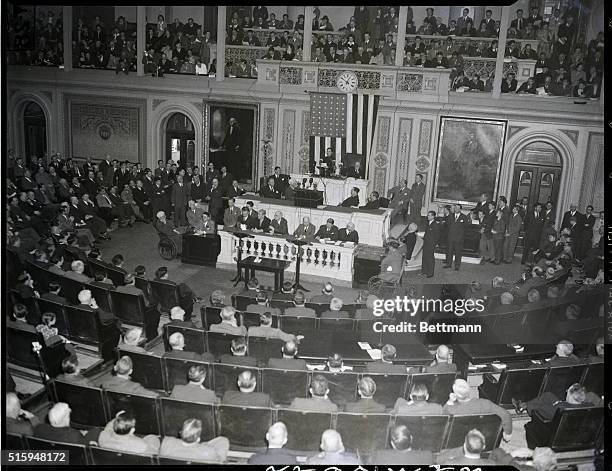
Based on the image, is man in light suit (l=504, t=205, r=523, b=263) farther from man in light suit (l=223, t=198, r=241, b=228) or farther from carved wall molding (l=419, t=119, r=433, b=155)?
man in light suit (l=223, t=198, r=241, b=228)

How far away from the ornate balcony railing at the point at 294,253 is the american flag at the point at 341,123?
1.70 meters

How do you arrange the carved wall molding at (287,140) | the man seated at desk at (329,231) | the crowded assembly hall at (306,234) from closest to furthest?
the crowded assembly hall at (306,234) → the man seated at desk at (329,231) → the carved wall molding at (287,140)

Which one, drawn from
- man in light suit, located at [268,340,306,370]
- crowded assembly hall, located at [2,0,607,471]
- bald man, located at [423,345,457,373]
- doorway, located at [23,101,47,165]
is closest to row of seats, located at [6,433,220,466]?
crowded assembly hall, located at [2,0,607,471]

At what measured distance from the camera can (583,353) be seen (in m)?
6.38

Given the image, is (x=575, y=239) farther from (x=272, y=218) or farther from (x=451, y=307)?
(x=272, y=218)

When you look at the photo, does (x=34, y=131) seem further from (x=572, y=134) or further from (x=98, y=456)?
(x=572, y=134)

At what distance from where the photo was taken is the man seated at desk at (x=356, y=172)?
9.47 meters

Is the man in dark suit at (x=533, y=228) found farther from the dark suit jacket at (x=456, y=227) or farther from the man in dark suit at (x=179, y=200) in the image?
the man in dark suit at (x=179, y=200)

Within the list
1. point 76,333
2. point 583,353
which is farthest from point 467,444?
point 76,333

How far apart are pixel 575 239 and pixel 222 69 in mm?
5691

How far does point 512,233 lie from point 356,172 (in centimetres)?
298

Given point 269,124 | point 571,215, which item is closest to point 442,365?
point 571,215

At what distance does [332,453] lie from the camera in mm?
4824

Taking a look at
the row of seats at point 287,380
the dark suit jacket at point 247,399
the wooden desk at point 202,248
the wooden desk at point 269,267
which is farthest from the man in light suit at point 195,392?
the wooden desk at point 202,248
